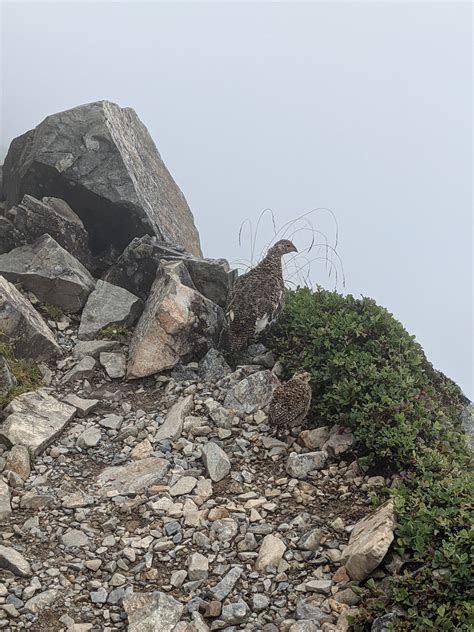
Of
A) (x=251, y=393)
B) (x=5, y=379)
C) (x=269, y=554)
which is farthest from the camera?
(x=251, y=393)

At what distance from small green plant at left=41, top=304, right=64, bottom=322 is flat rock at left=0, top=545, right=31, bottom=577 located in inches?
193

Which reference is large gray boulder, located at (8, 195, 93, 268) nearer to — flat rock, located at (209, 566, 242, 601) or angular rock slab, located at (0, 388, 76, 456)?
angular rock slab, located at (0, 388, 76, 456)

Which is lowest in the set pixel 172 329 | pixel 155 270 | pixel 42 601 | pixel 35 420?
pixel 42 601

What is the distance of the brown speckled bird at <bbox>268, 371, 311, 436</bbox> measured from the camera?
8.84 meters

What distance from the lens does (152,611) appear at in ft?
20.5

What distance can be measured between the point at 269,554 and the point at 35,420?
141 inches

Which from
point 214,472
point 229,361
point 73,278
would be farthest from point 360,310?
point 73,278

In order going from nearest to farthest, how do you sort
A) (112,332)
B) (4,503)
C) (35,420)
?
(4,503), (35,420), (112,332)

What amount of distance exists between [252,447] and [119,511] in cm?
Result: 194

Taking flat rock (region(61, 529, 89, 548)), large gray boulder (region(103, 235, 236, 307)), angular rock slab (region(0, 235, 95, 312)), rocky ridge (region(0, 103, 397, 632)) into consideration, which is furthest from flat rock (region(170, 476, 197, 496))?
angular rock slab (region(0, 235, 95, 312))

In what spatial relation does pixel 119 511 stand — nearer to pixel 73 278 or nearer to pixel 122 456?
pixel 122 456

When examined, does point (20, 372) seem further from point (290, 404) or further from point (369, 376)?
point (369, 376)

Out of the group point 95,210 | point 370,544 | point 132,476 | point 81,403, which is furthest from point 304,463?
point 95,210

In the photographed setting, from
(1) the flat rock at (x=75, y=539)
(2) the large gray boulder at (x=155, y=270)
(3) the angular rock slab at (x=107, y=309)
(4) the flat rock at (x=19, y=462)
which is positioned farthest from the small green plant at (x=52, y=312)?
(1) the flat rock at (x=75, y=539)
